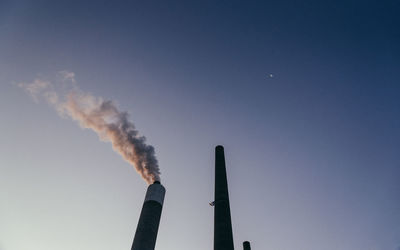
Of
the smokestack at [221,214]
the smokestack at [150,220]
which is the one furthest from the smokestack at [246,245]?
the smokestack at [150,220]

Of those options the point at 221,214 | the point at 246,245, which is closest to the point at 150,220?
the point at 221,214

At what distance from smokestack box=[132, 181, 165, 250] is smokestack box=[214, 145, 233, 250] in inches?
116

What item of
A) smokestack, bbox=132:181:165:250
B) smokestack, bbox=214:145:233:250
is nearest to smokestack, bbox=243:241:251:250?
smokestack, bbox=214:145:233:250

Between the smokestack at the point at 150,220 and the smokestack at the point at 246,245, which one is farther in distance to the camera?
the smokestack at the point at 246,245

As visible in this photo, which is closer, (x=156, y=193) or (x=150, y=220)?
(x=150, y=220)

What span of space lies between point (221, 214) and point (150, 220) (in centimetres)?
360

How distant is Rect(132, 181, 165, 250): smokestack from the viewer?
11242mm

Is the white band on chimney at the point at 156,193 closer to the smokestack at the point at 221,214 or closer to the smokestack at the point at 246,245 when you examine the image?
the smokestack at the point at 221,214

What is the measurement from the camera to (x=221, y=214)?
1313cm

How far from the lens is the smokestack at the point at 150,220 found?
36.9 ft

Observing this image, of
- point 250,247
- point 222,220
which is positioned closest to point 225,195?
point 222,220

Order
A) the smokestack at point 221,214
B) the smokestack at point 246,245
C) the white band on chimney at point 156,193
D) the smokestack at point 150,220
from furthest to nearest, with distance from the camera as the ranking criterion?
the smokestack at point 246,245 < the white band on chimney at point 156,193 < the smokestack at point 221,214 < the smokestack at point 150,220

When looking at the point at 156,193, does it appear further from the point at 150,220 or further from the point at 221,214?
the point at 221,214

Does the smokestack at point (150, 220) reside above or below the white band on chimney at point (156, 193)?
below
